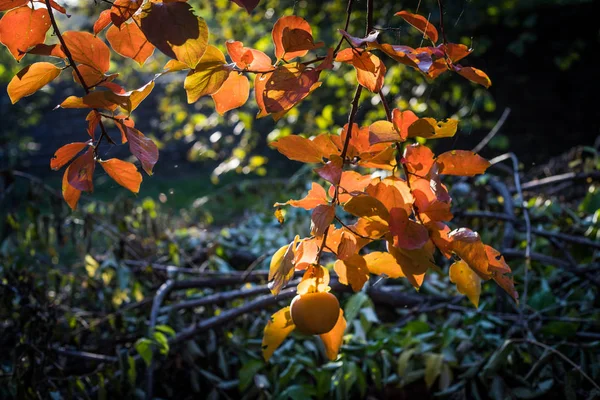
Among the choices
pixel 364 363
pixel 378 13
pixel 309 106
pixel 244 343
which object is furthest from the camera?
pixel 309 106

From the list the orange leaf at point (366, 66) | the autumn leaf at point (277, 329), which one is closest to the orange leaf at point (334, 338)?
the autumn leaf at point (277, 329)

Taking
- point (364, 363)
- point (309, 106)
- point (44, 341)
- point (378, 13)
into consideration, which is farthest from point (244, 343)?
point (309, 106)

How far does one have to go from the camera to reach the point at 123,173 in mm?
656

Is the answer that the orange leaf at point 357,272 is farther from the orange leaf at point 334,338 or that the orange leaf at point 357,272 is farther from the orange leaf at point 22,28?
the orange leaf at point 22,28

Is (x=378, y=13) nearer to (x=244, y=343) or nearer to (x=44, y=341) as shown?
(x=244, y=343)

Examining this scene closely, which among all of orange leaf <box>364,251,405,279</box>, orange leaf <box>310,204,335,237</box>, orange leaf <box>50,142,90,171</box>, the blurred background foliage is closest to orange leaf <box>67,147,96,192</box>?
orange leaf <box>50,142,90,171</box>

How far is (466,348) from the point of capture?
146 centimetres

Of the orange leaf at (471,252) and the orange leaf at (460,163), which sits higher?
the orange leaf at (460,163)

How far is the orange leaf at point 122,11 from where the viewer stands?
1.84 feet

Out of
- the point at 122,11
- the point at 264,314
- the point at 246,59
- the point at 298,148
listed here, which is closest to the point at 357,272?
the point at 298,148

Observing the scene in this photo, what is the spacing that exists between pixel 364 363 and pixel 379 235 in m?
0.88

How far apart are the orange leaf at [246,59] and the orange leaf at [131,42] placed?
0.09 m

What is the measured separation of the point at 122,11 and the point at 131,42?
64mm

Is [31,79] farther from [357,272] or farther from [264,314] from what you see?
[264,314]
